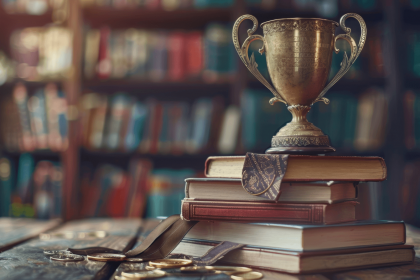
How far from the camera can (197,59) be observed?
7.64 feet

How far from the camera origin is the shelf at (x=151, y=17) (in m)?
2.35

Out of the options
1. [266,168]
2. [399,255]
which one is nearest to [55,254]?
[266,168]

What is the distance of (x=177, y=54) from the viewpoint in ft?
7.66

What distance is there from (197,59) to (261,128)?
473 millimetres

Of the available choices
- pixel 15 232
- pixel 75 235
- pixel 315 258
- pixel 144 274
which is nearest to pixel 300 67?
pixel 315 258

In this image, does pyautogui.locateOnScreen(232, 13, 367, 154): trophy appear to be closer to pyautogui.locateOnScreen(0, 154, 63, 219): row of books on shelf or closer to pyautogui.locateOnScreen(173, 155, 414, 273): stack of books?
pyautogui.locateOnScreen(173, 155, 414, 273): stack of books

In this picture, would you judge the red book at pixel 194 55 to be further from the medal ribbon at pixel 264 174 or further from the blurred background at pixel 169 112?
the medal ribbon at pixel 264 174

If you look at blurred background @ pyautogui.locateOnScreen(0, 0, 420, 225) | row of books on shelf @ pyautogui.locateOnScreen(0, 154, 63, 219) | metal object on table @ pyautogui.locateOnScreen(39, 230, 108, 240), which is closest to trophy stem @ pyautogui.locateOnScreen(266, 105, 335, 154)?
metal object on table @ pyautogui.locateOnScreen(39, 230, 108, 240)

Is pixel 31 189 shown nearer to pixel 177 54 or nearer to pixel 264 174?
pixel 177 54

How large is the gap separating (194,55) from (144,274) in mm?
1804

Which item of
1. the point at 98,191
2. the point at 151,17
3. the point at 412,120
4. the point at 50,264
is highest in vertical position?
the point at 151,17

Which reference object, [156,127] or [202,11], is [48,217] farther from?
[202,11]

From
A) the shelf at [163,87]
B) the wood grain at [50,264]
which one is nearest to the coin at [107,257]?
the wood grain at [50,264]

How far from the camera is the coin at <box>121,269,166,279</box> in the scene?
0.61m
